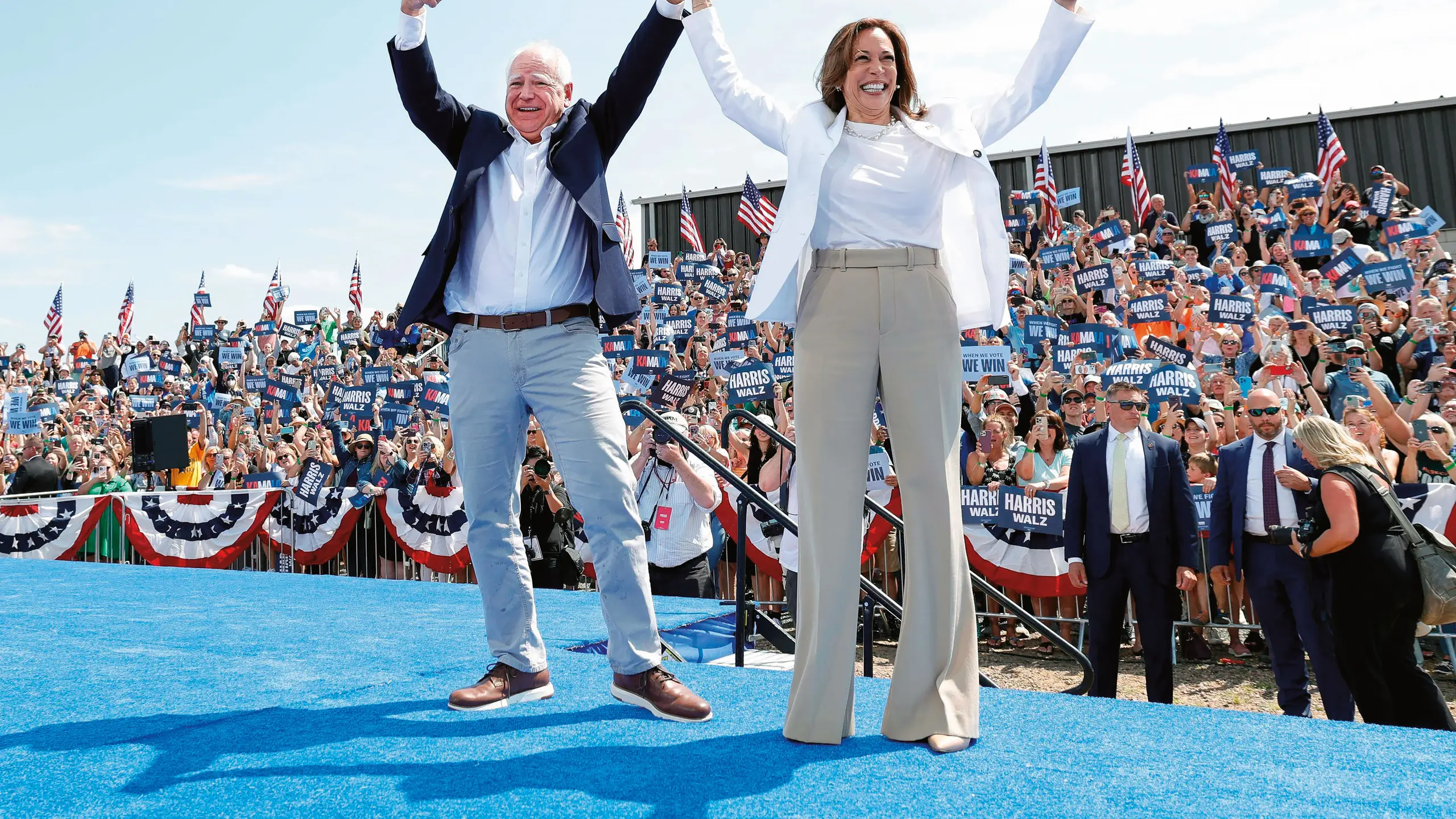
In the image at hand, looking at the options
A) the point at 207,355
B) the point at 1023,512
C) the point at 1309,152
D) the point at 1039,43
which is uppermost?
the point at 1309,152

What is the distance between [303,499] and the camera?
1146cm

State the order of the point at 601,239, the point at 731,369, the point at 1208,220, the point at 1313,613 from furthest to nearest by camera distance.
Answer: the point at 1208,220 < the point at 731,369 < the point at 1313,613 < the point at 601,239

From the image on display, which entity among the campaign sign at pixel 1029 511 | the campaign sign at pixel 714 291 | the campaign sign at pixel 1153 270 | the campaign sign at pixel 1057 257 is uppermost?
the campaign sign at pixel 714 291

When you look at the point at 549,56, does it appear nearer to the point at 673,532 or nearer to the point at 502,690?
the point at 502,690

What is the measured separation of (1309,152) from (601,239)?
2639 cm

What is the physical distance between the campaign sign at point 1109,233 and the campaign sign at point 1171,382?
789cm

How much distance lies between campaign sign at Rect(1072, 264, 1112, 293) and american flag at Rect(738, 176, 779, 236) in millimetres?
7987

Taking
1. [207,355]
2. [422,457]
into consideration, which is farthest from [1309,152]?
[207,355]

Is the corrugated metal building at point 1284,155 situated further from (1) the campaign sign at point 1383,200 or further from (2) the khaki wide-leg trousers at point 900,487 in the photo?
(2) the khaki wide-leg trousers at point 900,487

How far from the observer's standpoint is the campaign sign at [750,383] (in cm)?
988

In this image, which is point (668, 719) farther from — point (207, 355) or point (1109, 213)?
point (207, 355)

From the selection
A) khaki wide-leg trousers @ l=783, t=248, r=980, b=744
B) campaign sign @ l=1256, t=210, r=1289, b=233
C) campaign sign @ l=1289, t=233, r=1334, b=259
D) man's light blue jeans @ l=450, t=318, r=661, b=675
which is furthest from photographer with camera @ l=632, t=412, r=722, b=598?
campaign sign @ l=1256, t=210, r=1289, b=233

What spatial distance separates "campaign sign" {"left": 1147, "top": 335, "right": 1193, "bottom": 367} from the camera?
374 inches

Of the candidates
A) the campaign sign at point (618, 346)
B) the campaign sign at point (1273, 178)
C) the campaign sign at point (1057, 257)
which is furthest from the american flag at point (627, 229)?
the campaign sign at point (1273, 178)
